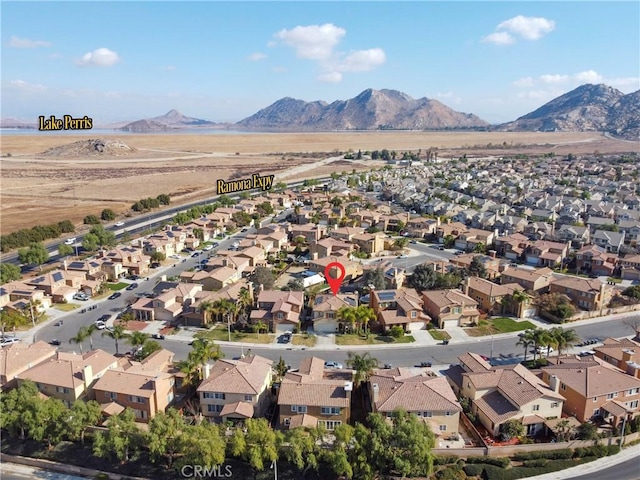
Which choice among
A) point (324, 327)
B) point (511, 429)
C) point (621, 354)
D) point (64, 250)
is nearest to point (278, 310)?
point (324, 327)

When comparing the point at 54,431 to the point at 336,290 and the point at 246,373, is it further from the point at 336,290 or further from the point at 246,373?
the point at 336,290

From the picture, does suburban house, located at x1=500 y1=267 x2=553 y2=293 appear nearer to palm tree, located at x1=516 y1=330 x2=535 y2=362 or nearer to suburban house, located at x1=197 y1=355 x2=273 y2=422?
palm tree, located at x1=516 y1=330 x2=535 y2=362

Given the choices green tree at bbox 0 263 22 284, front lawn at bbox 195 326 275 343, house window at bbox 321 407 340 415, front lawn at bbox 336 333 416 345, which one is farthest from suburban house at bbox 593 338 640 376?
green tree at bbox 0 263 22 284

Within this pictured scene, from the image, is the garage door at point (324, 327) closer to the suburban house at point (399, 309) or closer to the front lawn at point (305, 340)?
the front lawn at point (305, 340)

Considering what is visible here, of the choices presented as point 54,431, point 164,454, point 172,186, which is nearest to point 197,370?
point 164,454

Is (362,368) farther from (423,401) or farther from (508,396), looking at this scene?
(508,396)

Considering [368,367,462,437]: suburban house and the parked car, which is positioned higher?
[368,367,462,437]: suburban house
